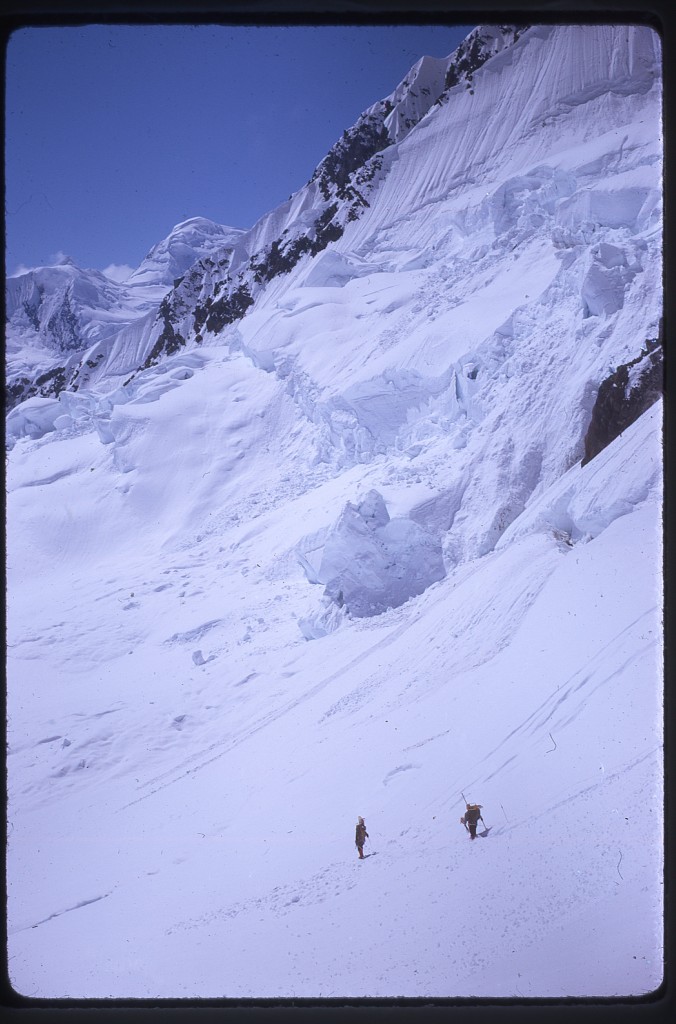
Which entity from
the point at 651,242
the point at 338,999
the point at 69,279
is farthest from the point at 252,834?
the point at 69,279

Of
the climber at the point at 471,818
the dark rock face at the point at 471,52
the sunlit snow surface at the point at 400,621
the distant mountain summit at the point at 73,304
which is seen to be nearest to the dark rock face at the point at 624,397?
the sunlit snow surface at the point at 400,621

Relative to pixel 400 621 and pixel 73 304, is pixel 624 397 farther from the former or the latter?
pixel 73 304

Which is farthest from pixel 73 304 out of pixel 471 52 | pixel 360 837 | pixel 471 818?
pixel 471 818

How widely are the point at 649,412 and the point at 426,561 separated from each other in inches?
39.4

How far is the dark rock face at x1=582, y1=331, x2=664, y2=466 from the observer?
2102 millimetres

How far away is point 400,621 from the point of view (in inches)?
104

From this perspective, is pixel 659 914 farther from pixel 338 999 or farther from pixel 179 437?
pixel 179 437

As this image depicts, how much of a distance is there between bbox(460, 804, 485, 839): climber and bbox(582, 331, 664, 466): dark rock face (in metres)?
1.19

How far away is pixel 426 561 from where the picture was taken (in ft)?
8.94

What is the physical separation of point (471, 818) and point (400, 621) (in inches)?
39.3

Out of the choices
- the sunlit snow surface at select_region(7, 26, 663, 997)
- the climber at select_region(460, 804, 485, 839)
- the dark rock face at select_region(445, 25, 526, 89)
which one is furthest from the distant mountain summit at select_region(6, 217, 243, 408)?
the climber at select_region(460, 804, 485, 839)

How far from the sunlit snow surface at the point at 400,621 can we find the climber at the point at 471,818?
0.11 ft

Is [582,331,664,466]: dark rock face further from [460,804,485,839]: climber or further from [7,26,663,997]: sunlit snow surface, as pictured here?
[460,804,485,839]: climber

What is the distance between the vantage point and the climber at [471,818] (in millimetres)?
1697
